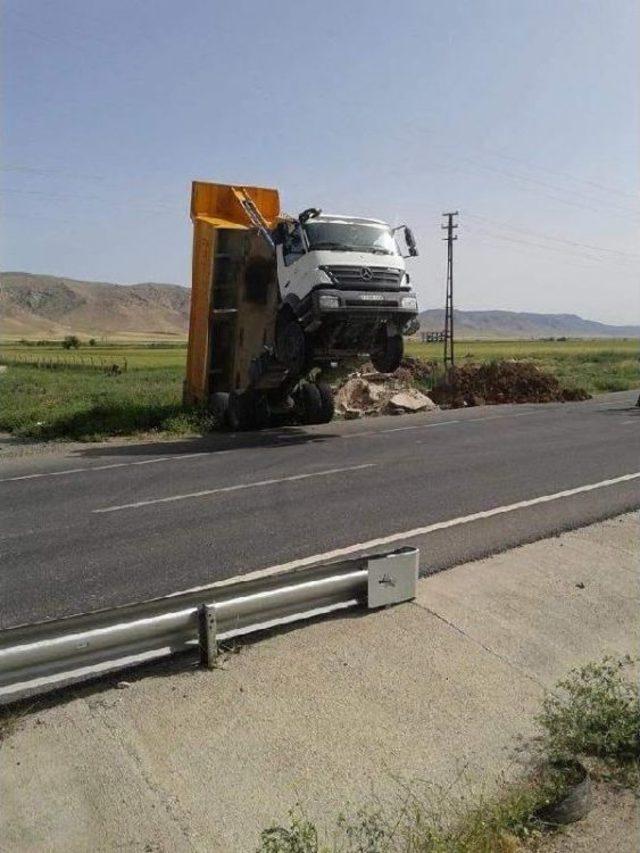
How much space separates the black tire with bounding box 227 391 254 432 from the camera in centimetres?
1440

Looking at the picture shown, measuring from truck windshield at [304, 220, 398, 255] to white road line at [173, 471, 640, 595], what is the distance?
5.87 metres

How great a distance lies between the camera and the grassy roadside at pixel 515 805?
2.72 m

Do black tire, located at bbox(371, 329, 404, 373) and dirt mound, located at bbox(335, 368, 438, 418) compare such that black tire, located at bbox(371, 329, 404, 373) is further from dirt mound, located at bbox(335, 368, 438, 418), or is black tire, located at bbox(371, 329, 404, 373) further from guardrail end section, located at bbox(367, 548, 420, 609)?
guardrail end section, located at bbox(367, 548, 420, 609)

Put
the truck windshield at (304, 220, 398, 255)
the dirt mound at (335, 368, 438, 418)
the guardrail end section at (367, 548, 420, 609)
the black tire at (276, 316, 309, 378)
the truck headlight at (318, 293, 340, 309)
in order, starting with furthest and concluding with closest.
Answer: the dirt mound at (335, 368, 438, 418), the black tire at (276, 316, 309, 378), the truck windshield at (304, 220, 398, 255), the truck headlight at (318, 293, 340, 309), the guardrail end section at (367, 548, 420, 609)

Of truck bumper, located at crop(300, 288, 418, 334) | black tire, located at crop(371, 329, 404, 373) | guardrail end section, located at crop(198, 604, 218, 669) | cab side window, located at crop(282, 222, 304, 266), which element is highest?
cab side window, located at crop(282, 222, 304, 266)

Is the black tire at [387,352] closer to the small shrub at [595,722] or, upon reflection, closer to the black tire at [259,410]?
the black tire at [259,410]

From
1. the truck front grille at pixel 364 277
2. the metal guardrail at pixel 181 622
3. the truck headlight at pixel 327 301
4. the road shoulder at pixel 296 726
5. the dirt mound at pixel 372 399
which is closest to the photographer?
the road shoulder at pixel 296 726

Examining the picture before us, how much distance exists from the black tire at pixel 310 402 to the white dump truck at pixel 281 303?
0.02 meters

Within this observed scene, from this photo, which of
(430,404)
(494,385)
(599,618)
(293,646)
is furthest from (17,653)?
(494,385)

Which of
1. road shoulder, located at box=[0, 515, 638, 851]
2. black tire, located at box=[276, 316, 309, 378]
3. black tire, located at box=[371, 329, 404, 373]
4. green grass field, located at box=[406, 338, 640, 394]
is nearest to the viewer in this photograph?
road shoulder, located at box=[0, 515, 638, 851]

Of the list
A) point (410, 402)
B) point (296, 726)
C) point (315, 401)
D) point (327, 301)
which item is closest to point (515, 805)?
point (296, 726)

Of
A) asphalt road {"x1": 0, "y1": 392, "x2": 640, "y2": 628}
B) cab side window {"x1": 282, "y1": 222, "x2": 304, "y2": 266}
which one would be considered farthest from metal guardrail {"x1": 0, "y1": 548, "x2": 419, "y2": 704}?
cab side window {"x1": 282, "y1": 222, "x2": 304, "y2": 266}

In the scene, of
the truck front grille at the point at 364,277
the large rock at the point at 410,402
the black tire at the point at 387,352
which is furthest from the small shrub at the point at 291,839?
the large rock at the point at 410,402

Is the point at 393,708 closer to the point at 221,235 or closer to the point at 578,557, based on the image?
the point at 578,557
